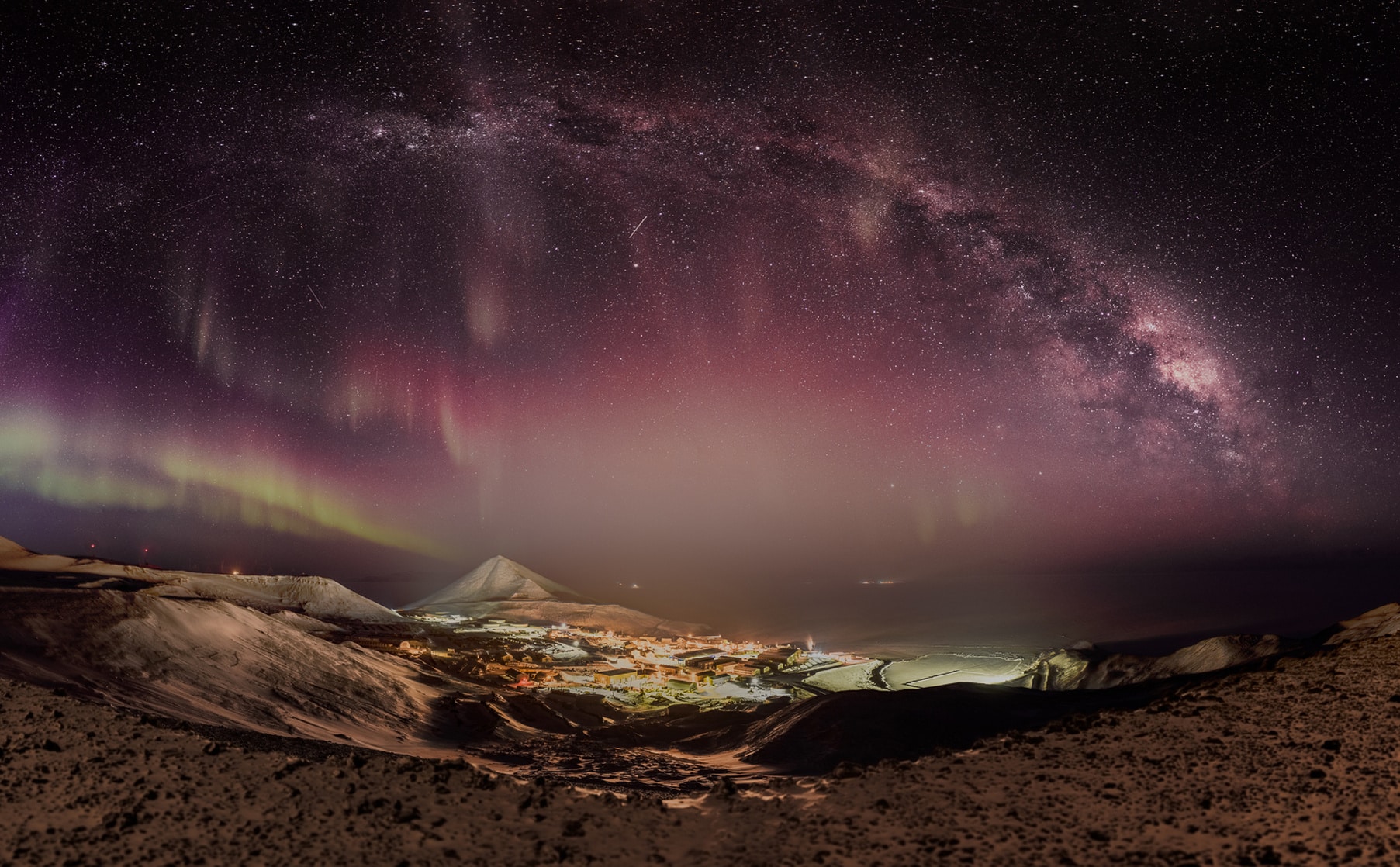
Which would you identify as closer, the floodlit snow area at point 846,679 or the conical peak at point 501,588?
the floodlit snow area at point 846,679

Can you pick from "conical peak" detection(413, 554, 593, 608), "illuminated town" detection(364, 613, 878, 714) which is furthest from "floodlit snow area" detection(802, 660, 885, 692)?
"conical peak" detection(413, 554, 593, 608)

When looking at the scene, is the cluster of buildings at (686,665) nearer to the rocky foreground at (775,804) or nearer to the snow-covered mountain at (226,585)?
the snow-covered mountain at (226,585)

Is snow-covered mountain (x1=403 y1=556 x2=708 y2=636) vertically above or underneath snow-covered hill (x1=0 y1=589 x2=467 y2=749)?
underneath

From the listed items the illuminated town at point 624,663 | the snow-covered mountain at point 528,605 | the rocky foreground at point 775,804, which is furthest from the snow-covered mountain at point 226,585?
the rocky foreground at point 775,804

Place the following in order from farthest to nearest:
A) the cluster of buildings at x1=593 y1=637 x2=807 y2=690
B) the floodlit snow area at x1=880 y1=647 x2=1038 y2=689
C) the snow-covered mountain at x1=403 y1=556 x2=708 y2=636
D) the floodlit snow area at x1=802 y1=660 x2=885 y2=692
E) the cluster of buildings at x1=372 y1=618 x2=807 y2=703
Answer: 1. the snow-covered mountain at x1=403 y1=556 x2=708 y2=636
2. the floodlit snow area at x1=880 y1=647 x2=1038 y2=689
3. the floodlit snow area at x1=802 y1=660 x2=885 y2=692
4. the cluster of buildings at x1=593 y1=637 x2=807 y2=690
5. the cluster of buildings at x1=372 y1=618 x2=807 y2=703

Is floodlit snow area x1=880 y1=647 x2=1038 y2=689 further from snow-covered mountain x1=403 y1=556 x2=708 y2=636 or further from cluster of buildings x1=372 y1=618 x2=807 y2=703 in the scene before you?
snow-covered mountain x1=403 y1=556 x2=708 y2=636

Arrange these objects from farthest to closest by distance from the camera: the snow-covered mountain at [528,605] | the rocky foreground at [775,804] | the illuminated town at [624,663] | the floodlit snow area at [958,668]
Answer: the snow-covered mountain at [528,605], the floodlit snow area at [958,668], the illuminated town at [624,663], the rocky foreground at [775,804]

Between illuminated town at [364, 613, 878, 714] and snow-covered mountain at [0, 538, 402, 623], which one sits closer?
illuminated town at [364, 613, 878, 714]
